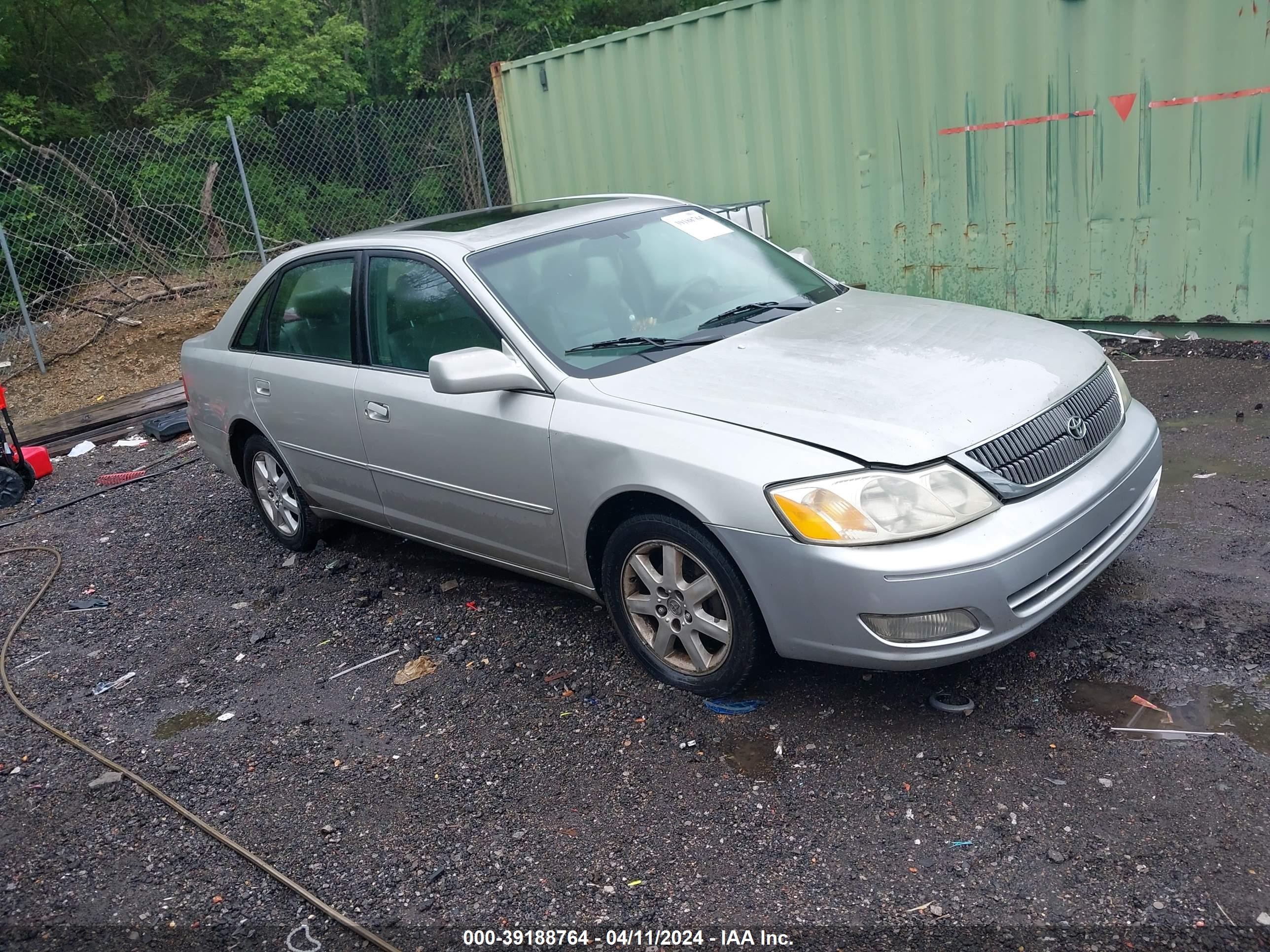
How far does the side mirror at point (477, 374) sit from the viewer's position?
3723 millimetres

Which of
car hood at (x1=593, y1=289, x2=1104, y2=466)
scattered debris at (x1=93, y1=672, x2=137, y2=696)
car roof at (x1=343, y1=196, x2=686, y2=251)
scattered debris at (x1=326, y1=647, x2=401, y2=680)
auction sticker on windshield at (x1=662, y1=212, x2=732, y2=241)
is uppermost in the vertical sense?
car roof at (x1=343, y1=196, x2=686, y2=251)

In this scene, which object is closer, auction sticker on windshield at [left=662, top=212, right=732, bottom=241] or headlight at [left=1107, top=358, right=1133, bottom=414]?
headlight at [left=1107, top=358, right=1133, bottom=414]

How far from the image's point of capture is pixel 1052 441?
338cm

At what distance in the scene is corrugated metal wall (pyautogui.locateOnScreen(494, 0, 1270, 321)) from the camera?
654 centimetres

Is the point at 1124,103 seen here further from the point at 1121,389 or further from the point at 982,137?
the point at 1121,389

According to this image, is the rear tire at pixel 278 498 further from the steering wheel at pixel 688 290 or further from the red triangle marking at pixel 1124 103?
the red triangle marking at pixel 1124 103

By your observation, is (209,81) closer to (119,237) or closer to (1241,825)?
(119,237)

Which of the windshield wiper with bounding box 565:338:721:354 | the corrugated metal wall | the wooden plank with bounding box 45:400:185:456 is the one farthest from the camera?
the wooden plank with bounding box 45:400:185:456

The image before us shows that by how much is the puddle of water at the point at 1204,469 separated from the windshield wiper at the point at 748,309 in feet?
7.04

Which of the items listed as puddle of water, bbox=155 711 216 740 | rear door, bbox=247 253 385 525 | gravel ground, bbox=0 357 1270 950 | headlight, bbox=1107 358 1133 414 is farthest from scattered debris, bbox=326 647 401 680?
headlight, bbox=1107 358 1133 414

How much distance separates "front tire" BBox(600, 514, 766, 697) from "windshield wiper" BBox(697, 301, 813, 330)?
1.02 m

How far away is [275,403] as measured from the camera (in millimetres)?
5199

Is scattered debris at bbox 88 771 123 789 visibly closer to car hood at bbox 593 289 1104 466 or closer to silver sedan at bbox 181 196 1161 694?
silver sedan at bbox 181 196 1161 694

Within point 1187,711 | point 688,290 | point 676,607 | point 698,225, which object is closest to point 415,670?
point 676,607
